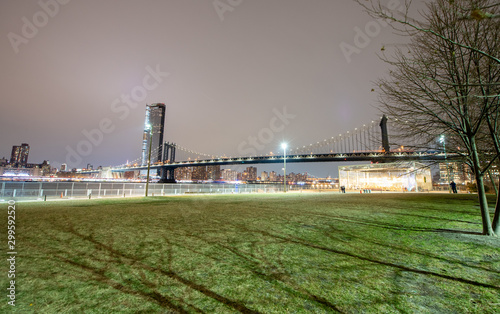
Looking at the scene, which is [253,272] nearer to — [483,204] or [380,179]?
[483,204]

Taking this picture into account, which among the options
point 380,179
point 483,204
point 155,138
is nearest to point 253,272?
point 483,204

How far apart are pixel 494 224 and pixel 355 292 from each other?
6447mm

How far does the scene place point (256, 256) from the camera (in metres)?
4.04

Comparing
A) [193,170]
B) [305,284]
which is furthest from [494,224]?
[193,170]

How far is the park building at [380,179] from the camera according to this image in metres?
38.4

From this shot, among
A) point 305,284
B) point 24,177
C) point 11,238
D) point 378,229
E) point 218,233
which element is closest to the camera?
point 305,284

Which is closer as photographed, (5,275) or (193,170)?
(5,275)

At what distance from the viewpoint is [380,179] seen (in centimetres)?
4188

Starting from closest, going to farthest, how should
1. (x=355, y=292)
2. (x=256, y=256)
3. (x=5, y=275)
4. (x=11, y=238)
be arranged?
(x=355, y=292) → (x=5, y=275) → (x=256, y=256) → (x=11, y=238)

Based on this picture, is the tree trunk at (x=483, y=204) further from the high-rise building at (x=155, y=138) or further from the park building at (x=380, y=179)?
the high-rise building at (x=155, y=138)

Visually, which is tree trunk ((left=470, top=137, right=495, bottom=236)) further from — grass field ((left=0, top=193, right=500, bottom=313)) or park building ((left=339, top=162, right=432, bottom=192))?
park building ((left=339, top=162, right=432, bottom=192))

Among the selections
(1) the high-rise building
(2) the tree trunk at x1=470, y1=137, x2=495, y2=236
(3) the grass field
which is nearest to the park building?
(2) the tree trunk at x1=470, y1=137, x2=495, y2=236

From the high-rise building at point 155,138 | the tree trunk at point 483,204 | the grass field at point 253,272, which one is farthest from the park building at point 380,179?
the high-rise building at point 155,138

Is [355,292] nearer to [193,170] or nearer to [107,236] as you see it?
[107,236]
